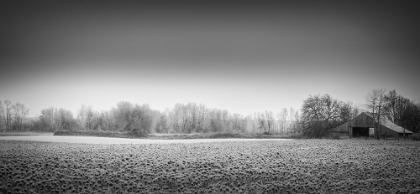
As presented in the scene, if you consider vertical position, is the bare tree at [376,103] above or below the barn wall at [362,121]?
above

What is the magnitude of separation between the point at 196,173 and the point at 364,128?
55.3 metres

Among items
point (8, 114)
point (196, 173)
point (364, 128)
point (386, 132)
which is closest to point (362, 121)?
point (364, 128)

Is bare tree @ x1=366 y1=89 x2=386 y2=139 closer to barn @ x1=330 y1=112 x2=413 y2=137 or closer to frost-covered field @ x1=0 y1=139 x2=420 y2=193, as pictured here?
barn @ x1=330 y1=112 x2=413 y2=137

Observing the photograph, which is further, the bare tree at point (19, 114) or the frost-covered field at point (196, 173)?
the bare tree at point (19, 114)

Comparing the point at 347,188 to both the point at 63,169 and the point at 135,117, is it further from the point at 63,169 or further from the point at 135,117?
the point at 135,117

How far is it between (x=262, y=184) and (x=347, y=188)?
637 cm

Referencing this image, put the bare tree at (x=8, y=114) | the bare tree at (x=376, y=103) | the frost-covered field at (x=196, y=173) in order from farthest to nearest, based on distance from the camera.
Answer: the bare tree at (x=8, y=114) → the bare tree at (x=376, y=103) → the frost-covered field at (x=196, y=173)

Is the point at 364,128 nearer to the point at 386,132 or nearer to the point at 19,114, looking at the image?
the point at 386,132

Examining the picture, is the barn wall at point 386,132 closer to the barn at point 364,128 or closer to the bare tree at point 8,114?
the barn at point 364,128

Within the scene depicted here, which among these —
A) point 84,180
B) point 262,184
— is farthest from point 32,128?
point 262,184

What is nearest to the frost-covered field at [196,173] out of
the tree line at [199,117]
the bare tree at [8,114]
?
the tree line at [199,117]

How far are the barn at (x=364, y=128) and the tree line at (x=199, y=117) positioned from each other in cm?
160

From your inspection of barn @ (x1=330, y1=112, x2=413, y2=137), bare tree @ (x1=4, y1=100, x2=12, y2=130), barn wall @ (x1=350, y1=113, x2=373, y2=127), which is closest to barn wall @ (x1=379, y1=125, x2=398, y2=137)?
barn @ (x1=330, y1=112, x2=413, y2=137)

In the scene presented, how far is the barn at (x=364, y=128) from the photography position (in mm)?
53719
